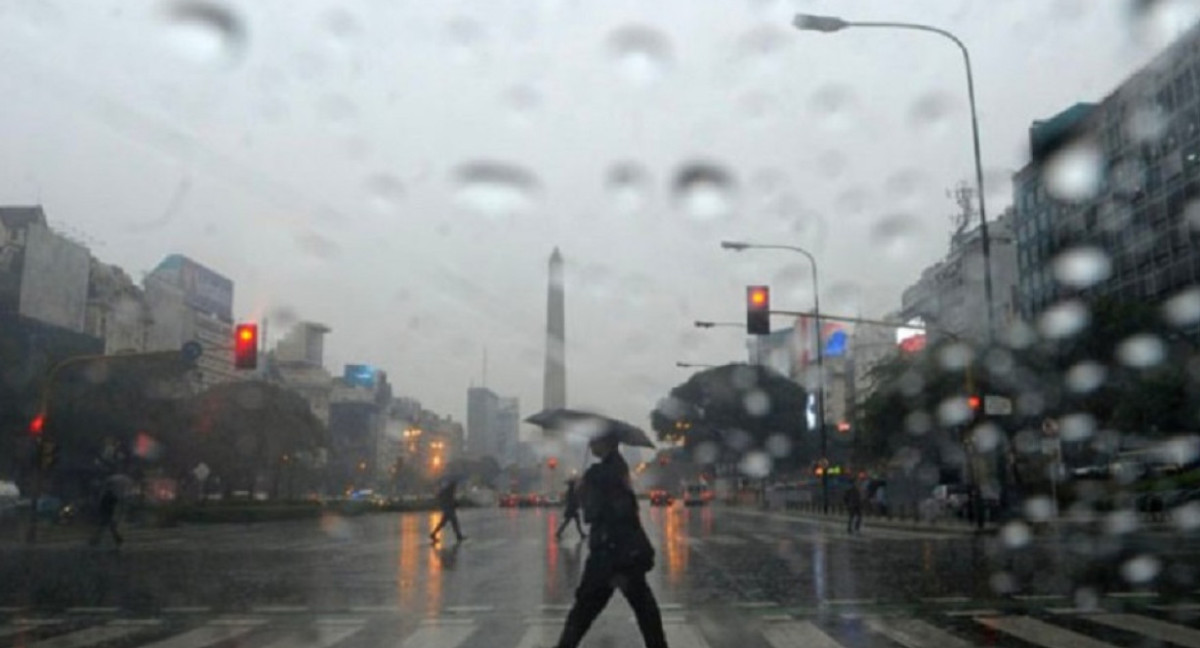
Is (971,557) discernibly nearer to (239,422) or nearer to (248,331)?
(248,331)

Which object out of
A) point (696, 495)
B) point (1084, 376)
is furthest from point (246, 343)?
point (696, 495)

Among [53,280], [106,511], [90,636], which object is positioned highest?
[53,280]

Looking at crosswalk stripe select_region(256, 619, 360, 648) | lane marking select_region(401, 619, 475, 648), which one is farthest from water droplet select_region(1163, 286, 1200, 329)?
crosswalk stripe select_region(256, 619, 360, 648)

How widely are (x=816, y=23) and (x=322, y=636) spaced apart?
1544cm

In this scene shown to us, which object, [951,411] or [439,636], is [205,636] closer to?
[439,636]

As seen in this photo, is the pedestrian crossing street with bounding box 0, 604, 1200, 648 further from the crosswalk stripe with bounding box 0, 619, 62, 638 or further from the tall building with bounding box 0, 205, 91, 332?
the tall building with bounding box 0, 205, 91, 332

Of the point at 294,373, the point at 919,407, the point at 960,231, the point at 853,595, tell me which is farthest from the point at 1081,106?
the point at 294,373

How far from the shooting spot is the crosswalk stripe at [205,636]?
34.1ft

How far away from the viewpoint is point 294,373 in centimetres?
17488

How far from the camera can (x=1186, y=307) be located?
59.9 m

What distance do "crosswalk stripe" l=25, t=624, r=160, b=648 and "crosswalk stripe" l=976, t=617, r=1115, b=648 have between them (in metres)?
8.02

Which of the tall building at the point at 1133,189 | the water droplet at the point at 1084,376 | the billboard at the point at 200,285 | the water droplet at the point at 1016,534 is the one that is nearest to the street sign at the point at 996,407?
the water droplet at the point at 1016,534

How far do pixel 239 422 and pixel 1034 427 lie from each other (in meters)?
44.4

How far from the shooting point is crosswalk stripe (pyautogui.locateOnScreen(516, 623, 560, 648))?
33.8ft
